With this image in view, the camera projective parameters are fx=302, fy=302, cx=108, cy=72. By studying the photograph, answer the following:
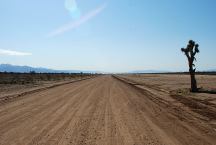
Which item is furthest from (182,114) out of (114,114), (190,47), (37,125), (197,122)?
(190,47)

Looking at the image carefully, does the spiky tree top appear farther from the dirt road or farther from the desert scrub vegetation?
the desert scrub vegetation

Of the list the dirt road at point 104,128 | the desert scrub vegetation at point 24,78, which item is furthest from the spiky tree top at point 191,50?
the desert scrub vegetation at point 24,78

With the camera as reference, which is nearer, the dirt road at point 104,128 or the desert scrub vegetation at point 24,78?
the dirt road at point 104,128

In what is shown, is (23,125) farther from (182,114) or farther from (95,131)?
(182,114)

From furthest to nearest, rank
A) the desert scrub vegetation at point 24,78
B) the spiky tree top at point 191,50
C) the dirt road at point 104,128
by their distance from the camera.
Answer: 1. the desert scrub vegetation at point 24,78
2. the spiky tree top at point 191,50
3. the dirt road at point 104,128

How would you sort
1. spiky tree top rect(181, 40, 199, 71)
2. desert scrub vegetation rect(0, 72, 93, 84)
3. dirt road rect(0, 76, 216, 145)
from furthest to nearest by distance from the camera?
desert scrub vegetation rect(0, 72, 93, 84), spiky tree top rect(181, 40, 199, 71), dirt road rect(0, 76, 216, 145)

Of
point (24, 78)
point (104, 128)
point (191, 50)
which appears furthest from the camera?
point (24, 78)

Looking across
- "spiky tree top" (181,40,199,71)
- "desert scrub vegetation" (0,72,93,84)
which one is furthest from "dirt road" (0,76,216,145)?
"desert scrub vegetation" (0,72,93,84)

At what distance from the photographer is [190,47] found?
29703 mm

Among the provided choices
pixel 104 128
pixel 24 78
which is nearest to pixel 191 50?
pixel 104 128

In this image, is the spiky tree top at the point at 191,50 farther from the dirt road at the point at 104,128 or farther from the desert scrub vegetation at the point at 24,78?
the desert scrub vegetation at the point at 24,78

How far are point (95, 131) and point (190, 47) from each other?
72.8ft

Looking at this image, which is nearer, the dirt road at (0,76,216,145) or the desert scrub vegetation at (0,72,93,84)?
the dirt road at (0,76,216,145)

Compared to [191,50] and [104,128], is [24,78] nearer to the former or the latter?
[191,50]
